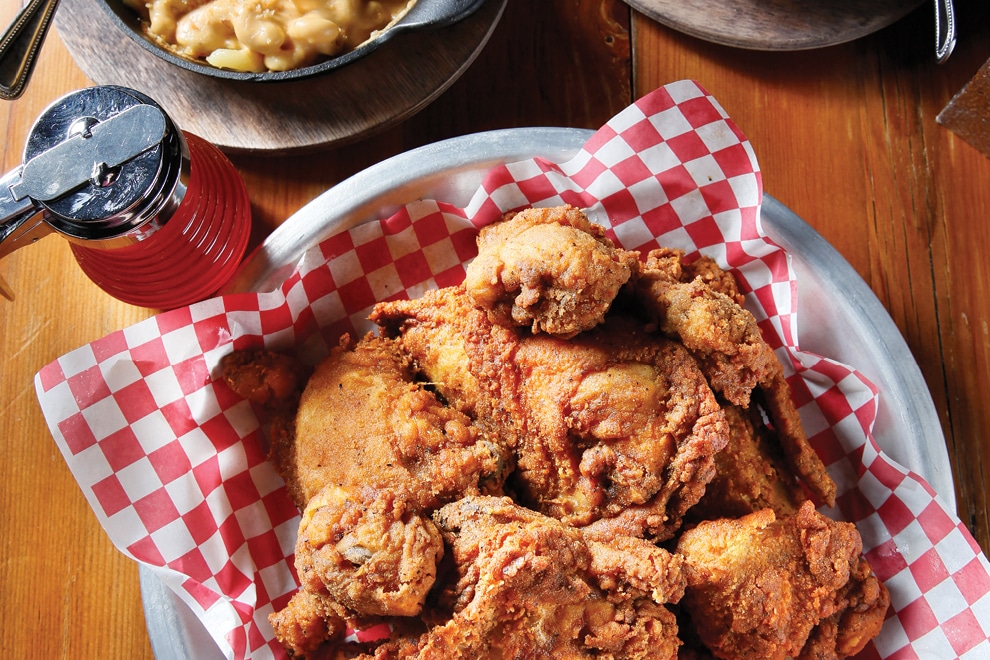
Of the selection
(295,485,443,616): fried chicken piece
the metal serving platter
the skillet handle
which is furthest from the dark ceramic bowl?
→ (295,485,443,616): fried chicken piece

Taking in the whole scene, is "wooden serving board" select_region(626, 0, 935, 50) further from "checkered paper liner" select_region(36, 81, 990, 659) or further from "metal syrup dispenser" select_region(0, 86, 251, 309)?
"metal syrup dispenser" select_region(0, 86, 251, 309)

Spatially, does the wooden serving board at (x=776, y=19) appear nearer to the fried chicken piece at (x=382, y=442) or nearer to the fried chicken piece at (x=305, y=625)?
the fried chicken piece at (x=382, y=442)

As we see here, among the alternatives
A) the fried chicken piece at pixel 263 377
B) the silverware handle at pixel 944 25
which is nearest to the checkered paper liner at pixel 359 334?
the fried chicken piece at pixel 263 377

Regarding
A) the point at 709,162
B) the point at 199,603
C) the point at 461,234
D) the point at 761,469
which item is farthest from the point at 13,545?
the point at 709,162

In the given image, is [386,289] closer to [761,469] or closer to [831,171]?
[761,469]

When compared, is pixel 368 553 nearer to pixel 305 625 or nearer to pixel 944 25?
pixel 305 625
